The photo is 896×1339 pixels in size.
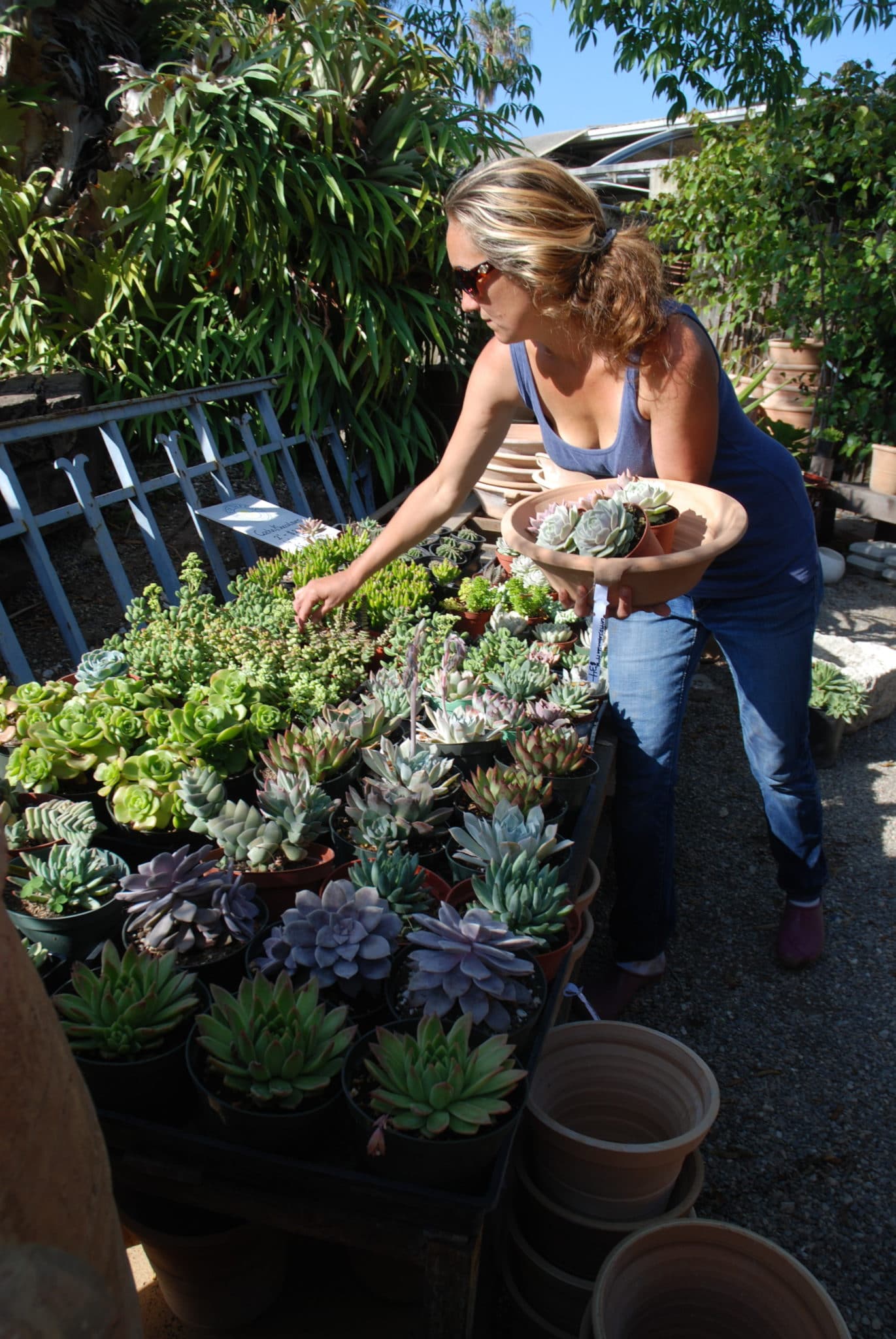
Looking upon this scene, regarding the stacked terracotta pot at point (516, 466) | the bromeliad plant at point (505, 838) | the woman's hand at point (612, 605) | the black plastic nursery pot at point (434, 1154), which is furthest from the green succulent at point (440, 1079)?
the stacked terracotta pot at point (516, 466)

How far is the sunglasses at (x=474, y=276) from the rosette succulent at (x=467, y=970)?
1.11 meters

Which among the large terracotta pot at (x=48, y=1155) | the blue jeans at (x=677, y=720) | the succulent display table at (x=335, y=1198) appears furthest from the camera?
the blue jeans at (x=677, y=720)

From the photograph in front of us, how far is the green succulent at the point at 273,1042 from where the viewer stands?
1001 millimetres

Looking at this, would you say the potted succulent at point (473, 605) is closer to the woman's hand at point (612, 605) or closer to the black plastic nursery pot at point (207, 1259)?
the woman's hand at point (612, 605)

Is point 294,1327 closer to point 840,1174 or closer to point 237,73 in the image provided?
point 840,1174

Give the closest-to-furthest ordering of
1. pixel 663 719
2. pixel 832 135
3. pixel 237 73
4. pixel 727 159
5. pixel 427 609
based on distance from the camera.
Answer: pixel 663 719 → pixel 427 609 → pixel 237 73 → pixel 832 135 → pixel 727 159

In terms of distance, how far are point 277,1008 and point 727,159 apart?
6.59 metres

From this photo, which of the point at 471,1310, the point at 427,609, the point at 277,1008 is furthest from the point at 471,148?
the point at 471,1310

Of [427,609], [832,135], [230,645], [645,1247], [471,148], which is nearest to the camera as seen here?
[645,1247]

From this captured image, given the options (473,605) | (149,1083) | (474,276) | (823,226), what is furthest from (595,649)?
(823,226)

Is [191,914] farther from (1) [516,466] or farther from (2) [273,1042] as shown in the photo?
(1) [516,466]

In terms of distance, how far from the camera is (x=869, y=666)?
366 centimetres

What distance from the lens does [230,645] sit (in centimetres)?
205

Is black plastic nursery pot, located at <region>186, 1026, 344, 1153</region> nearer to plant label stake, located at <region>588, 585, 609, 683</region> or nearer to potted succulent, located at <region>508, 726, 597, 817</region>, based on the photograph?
potted succulent, located at <region>508, 726, 597, 817</region>
